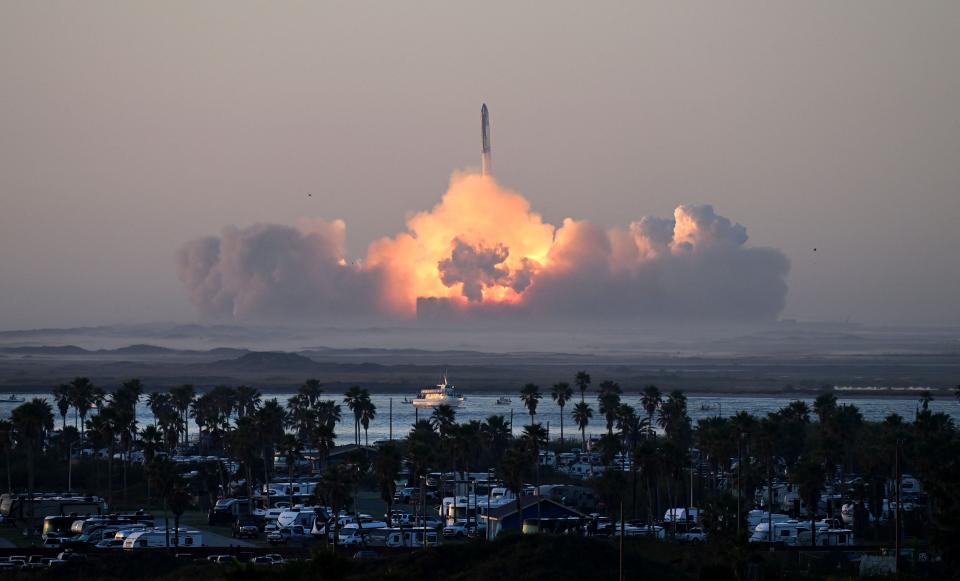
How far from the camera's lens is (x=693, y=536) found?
71.6 meters

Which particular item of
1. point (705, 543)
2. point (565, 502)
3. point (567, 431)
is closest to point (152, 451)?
point (565, 502)

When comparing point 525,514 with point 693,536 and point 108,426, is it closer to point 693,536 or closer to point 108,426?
point 693,536

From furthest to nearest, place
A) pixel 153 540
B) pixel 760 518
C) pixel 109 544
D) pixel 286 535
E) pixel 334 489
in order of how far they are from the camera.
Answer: pixel 760 518, pixel 286 535, pixel 334 489, pixel 109 544, pixel 153 540

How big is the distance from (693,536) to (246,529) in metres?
23.6

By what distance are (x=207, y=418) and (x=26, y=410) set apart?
35357mm

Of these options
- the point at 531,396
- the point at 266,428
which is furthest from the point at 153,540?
the point at 531,396

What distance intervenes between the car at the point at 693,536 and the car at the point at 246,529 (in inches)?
884

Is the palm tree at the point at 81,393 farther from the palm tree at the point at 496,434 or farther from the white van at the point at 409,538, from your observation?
the white van at the point at 409,538

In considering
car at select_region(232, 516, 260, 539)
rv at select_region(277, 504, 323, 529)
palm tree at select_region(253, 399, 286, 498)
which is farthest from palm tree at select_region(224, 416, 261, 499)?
rv at select_region(277, 504, 323, 529)

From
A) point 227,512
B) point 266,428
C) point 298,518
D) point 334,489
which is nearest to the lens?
point 334,489

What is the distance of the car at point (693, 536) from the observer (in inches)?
2729

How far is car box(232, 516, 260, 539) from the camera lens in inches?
3014

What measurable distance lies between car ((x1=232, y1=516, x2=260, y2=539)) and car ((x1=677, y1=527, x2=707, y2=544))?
884 inches

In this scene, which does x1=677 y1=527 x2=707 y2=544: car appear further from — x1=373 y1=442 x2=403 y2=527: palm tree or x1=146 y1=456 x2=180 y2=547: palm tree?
x1=146 y1=456 x2=180 y2=547: palm tree
